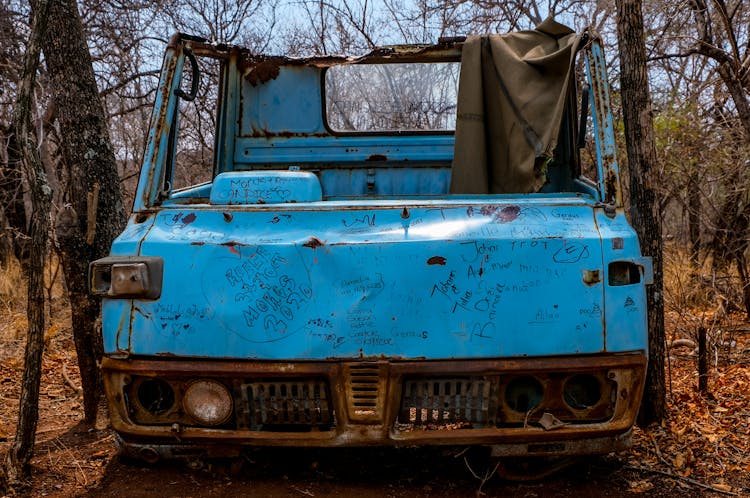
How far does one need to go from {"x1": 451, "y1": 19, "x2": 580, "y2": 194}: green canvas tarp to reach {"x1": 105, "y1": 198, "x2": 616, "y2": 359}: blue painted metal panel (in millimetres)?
902

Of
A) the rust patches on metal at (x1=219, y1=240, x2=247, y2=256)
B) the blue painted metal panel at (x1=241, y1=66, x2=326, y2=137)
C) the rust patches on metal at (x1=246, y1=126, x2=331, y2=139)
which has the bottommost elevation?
the rust patches on metal at (x1=219, y1=240, x2=247, y2=256)

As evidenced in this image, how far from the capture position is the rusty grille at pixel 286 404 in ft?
9.98

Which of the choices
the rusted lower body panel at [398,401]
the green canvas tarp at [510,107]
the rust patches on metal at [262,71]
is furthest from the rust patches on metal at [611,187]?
the rust patches on metal at [262,71]

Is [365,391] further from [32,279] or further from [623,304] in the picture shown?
[32,279]

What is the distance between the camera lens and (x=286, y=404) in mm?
3066

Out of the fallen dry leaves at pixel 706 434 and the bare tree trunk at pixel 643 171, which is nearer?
the fallen dry leaves at pixel 706 434

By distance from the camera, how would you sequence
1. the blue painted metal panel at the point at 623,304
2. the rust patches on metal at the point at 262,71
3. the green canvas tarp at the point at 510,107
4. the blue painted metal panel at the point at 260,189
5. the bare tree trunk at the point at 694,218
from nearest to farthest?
the blue painted metal panel at the point at 623,304 < the blue painted metal panel at the point at 260,189 < the green canvas tarp at the point at 510,107 < the rust patches on metal at the point at 262,71 < the bare tree trunk at the point at 694,218

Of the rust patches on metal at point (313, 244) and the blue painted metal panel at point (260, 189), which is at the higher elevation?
the blue painted metal panel at point (260, 189)

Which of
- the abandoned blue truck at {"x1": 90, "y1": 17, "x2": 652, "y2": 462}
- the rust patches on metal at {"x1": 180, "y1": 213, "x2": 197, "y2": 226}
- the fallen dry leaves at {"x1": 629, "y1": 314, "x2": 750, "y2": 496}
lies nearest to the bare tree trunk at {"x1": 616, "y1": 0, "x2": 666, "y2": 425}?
the fallen dry leaves at {"x1": 629, "y1": 314, "x2": 750, "y2": 496}

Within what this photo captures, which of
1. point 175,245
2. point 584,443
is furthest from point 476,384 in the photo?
point 175,245

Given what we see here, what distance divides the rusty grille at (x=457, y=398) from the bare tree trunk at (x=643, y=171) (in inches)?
66.7

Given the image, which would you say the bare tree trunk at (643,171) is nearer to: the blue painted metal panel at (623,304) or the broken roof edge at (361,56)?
the broken roof edge at (361,56)

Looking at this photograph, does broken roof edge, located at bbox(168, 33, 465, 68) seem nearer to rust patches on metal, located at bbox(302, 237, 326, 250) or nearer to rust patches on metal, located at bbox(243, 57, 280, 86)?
rust patches on metal, located at bbox(243, 57, 280, 86)

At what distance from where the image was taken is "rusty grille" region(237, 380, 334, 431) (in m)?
3.04
